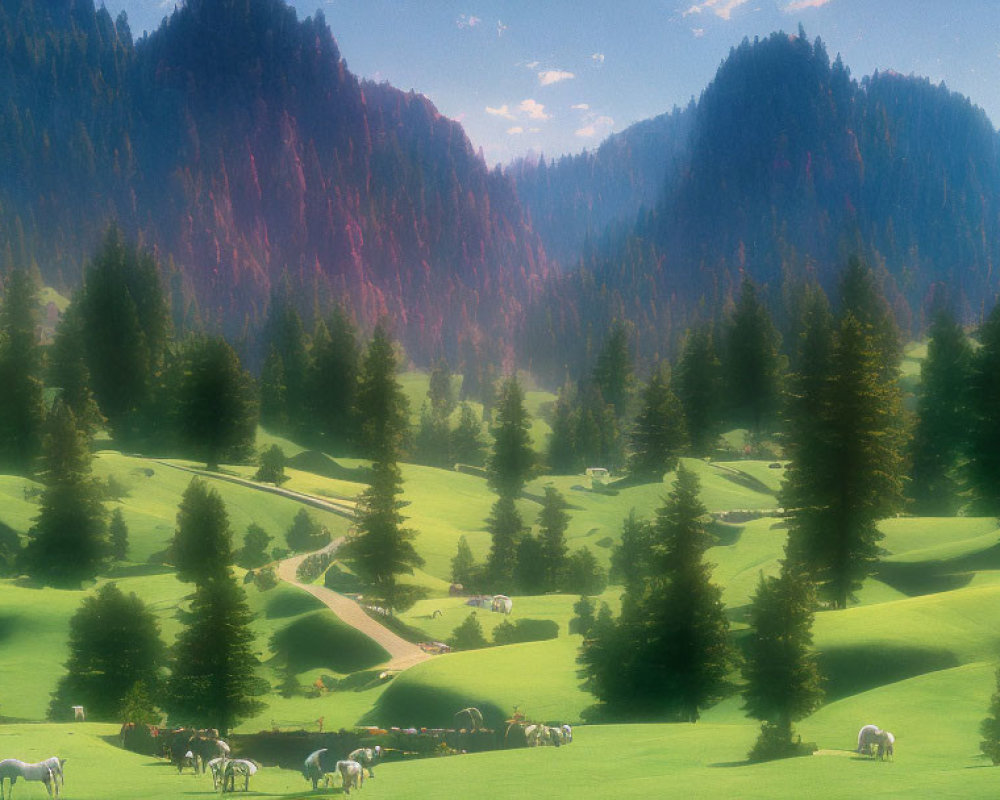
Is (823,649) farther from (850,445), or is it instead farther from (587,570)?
(587,570)

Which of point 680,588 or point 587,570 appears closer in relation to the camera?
point 680,588

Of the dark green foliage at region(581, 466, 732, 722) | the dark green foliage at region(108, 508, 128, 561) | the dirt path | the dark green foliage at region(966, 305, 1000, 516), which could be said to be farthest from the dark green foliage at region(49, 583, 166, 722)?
the dark green foliage at region(966, 305, 1000, 516)

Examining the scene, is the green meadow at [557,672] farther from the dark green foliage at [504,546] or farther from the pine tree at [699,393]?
the pine tree at [699,393]

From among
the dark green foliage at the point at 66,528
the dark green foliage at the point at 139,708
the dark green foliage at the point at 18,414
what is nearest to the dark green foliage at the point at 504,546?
the dark green foliage at the point at 66,528

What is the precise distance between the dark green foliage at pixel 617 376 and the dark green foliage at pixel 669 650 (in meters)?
96.7

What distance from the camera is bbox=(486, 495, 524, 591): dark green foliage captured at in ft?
251

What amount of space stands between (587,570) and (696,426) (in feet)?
136

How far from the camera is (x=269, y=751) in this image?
33.8 metres

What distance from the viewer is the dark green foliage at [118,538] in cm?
7000

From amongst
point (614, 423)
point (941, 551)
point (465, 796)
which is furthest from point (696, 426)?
point (465, 796)

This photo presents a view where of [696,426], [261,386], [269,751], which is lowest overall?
[269,751]

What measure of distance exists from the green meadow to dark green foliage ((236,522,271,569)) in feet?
12.5

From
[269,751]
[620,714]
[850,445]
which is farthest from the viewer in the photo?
[850,445]

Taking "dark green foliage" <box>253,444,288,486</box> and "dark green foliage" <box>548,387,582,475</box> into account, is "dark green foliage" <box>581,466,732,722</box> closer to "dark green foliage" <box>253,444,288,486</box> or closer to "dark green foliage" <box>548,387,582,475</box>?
"dark green foliage" <box>253,444,288,486</box>
